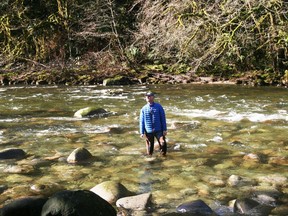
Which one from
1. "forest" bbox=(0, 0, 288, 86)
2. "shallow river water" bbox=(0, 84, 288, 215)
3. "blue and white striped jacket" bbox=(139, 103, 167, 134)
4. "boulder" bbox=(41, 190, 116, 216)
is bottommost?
"shallow river water" bbox=(0, 84, 288, 215)

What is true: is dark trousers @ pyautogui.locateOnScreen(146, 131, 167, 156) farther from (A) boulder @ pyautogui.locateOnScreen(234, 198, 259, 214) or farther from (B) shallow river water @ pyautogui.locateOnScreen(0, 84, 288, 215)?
(A) boulder @ pyautogui.locateOnScreen(234, 198, 259, 214)

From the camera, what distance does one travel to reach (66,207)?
4.30 metres

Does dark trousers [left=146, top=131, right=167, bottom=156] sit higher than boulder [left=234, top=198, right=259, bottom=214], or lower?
higher

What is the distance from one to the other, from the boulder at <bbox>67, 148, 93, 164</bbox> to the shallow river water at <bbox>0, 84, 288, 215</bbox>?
0.62ft

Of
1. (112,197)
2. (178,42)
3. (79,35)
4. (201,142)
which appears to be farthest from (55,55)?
(112,197)

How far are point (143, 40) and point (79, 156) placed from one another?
16.3m

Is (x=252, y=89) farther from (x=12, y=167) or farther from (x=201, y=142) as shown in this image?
(x=12, y=167)

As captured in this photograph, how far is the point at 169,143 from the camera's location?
8.56m

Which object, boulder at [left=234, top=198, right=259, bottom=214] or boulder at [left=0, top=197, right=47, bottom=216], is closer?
boulder at [left=0, top=197, right=47, bottom=216]

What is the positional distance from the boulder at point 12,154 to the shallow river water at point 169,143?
183mm

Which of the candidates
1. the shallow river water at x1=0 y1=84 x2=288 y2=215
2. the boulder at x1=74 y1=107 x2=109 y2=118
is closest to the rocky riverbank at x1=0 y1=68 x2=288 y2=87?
the shallow river water at x1=0 y1=84 x2=288 y2=215

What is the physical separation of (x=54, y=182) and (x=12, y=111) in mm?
8061

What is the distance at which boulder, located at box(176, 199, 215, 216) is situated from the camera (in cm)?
498

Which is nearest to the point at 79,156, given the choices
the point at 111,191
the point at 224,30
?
the point at 111,191
